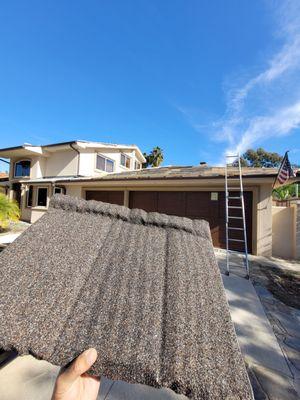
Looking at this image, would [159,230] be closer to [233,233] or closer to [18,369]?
[18,369]

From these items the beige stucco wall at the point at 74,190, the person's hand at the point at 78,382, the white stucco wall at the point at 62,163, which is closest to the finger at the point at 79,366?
the person's hand at the point at 78,382

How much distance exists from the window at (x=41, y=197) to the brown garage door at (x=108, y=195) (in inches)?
188

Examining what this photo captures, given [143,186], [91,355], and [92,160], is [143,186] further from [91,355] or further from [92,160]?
[91,355]

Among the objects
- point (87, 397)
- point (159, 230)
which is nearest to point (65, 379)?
point (87, 397)

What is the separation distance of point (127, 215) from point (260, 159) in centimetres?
3923

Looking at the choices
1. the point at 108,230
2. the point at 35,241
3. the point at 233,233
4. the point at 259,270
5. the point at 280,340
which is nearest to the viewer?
the point at 35,241

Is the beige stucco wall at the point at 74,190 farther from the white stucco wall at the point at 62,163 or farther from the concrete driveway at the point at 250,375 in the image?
the concrete driveway at the point at 250,375

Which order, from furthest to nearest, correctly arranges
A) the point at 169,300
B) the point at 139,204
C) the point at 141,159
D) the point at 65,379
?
the point at 141,159, the point at 139,204, the point at 169,300, the point at 65,379

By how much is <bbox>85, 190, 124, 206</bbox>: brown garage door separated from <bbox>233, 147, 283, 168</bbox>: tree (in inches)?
1135

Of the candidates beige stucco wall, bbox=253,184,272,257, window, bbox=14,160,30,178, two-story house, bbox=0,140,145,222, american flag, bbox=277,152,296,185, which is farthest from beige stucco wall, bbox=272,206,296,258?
window, bbox=14,160,30,178

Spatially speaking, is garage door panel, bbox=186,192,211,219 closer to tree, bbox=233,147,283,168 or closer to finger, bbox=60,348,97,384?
finger, bbox=60,348,97,384

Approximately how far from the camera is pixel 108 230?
1.47m

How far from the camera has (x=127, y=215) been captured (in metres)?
1.59

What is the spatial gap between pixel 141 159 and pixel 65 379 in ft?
71.0
